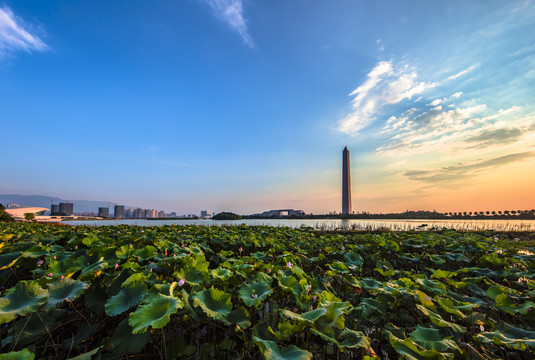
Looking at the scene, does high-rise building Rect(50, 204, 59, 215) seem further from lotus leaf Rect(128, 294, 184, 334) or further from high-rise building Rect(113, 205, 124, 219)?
lotus leaf Rect(128, 294, 184, 334)

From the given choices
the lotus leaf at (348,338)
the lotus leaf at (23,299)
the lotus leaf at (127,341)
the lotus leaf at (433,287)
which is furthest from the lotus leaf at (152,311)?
the lotus leaf at (433,287)

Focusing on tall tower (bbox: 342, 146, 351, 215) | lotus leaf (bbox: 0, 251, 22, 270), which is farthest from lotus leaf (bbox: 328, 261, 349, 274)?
tall tower (bbox: 342, 146, 351, 215)

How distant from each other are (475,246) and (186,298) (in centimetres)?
839

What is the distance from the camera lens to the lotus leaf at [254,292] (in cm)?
189

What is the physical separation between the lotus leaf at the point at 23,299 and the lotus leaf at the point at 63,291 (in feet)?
0.21

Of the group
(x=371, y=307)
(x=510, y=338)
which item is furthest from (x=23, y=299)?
(x=510, y=338)

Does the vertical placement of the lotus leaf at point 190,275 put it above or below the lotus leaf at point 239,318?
above

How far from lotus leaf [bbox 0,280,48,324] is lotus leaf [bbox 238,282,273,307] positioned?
1.36 meters

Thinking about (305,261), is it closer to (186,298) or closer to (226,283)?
(226,283)

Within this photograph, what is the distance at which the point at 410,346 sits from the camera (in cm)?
145

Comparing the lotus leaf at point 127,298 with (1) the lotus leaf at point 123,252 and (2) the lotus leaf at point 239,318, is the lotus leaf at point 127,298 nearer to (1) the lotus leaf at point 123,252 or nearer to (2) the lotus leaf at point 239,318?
(2) the lotus leaf at point 239,318

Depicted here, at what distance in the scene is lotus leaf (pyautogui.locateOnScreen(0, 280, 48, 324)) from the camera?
155cm

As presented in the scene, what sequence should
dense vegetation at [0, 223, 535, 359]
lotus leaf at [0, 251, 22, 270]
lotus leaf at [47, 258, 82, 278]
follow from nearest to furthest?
dense vegetation at [0, 223, 535, 359], lotus leaf at [47, 258, 82, 278], lotus leaf at [0, 251, 22, 270]

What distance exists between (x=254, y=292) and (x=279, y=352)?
2.24 feet
